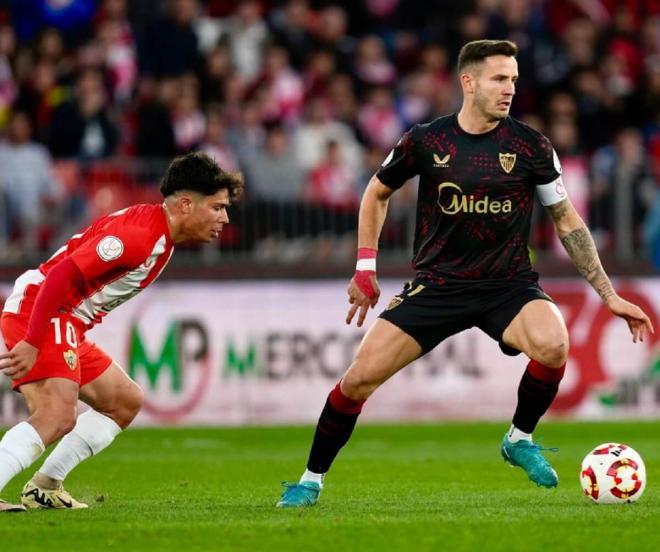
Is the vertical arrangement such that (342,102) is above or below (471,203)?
Result: below

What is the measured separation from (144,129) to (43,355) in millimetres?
9720

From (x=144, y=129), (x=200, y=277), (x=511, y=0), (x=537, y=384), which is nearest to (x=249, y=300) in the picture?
(x=200, y=277)

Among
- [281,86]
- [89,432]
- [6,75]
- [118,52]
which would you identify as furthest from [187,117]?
[89,432]

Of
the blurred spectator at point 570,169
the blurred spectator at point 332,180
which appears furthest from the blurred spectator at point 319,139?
the blurred spectator at point 570,169

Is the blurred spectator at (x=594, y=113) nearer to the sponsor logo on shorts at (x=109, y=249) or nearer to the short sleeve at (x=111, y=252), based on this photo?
the short sleeve at (x=111, y=252)

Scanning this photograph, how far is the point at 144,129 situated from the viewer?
1784cm

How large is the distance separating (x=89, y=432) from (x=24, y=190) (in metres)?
8.31

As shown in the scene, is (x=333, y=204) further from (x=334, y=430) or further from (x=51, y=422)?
(x=51, y=422)

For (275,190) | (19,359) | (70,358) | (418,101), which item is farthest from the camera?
(418,101)

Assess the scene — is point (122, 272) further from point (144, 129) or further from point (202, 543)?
point (144, 129)

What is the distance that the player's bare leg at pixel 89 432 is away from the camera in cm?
895

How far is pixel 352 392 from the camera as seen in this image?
873 centimetres

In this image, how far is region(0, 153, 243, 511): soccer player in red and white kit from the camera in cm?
820

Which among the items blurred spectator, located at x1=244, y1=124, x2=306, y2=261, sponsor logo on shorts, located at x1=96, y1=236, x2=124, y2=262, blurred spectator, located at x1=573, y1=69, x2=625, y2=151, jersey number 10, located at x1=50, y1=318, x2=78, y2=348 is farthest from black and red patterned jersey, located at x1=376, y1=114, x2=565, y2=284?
blurred spectator, located at x1=573, y1=69, x2=625, y2=151
